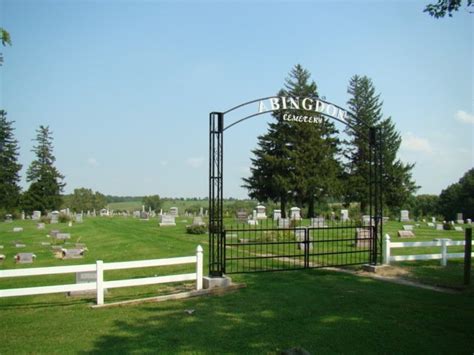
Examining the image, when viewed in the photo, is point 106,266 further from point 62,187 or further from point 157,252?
point 62,187

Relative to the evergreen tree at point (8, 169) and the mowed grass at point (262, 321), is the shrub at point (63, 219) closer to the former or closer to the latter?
the evergreen tree at point (8, 169)

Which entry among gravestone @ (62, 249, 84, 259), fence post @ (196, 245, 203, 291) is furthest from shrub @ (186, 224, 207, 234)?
fence post @ (196, 245, 203, 291)

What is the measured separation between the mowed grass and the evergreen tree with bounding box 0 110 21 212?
2101 inches

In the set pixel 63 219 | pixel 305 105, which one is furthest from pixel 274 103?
pixel 63 219

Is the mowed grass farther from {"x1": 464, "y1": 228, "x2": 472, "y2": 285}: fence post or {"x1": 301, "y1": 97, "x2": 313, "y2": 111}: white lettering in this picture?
{"x1": 301, "y1": 97, "x2": 313, "y2": 111}: white lettering

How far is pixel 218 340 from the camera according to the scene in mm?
6438

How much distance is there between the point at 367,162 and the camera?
49.4 meters

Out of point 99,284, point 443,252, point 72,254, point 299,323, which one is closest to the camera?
point 299,323

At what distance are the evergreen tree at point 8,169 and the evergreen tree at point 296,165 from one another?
35281 millimetres

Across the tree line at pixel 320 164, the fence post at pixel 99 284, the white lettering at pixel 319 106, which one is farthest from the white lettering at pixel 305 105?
the tree line at pixel 320 164

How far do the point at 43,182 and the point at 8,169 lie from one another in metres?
6.47

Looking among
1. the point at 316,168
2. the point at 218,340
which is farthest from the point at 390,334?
the point at 316,168

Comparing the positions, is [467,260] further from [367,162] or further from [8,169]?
[8,169]

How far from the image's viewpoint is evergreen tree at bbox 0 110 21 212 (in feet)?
186
